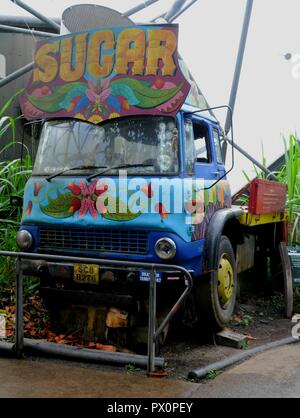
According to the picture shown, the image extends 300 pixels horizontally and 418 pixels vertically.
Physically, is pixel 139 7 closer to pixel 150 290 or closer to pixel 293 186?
pixel 293 186

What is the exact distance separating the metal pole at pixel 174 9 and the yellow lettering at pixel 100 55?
392cm

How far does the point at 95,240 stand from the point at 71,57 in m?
1.80

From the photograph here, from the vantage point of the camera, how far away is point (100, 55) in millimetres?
4789

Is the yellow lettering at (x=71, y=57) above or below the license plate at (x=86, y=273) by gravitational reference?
above

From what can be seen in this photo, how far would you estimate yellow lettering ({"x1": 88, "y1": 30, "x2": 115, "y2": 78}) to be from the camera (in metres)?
4.77

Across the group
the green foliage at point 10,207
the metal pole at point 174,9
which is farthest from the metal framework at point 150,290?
the metal pole at point 174,9

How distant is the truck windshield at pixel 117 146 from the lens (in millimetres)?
4645

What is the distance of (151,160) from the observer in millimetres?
4641

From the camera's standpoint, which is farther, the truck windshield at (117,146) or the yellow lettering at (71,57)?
the yellow lettering at (71,57)

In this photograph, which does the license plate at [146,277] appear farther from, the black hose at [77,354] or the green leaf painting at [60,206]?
the green leaf painting at [60,206]

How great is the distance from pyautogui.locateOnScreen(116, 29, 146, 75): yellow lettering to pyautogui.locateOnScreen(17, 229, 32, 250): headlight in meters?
1.77

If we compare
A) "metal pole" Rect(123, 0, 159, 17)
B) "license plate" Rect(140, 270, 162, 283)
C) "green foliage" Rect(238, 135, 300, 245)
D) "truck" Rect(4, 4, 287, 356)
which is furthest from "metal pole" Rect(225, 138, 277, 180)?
"license plate" Rect(140, 270, 162, 283)

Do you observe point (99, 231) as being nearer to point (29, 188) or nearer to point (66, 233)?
point (66, 233)

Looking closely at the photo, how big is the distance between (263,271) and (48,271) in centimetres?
422
